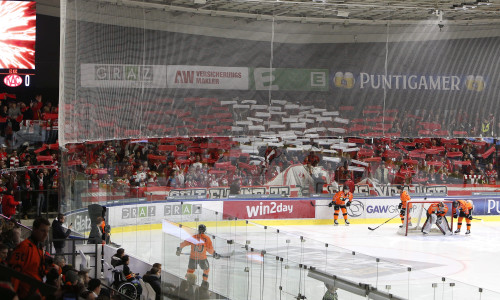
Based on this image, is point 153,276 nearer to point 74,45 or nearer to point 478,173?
point 74,45

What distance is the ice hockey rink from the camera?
792 cm

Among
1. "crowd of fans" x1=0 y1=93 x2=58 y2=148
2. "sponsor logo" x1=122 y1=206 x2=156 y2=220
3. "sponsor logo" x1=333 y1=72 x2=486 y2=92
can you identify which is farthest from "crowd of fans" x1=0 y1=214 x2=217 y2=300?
"sponsor logo" x1=333 y1=72 x2=486 y2=92

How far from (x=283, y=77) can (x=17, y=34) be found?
271 inches

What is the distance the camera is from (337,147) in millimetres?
20797

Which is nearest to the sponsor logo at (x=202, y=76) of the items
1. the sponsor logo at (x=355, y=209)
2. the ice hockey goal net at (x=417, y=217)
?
the sponsor logo at (x=355, y=209)

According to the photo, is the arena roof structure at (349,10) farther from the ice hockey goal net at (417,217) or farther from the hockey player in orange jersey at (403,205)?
the ice hockey goal net at (417,217)

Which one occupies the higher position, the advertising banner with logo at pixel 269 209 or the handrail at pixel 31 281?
the handrail at pixel 31 281

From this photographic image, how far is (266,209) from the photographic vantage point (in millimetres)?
18844

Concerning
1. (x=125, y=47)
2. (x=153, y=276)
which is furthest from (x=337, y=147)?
(x=153, y=276)

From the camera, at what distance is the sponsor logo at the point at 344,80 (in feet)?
68.6

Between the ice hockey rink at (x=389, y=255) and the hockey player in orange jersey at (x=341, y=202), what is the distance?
280 millimetres

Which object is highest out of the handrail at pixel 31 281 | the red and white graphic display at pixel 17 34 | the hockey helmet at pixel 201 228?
the red and white graphic display at pixel 17 34

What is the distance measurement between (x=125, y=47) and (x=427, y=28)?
10022mm

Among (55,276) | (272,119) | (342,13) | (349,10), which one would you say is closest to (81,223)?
(55,276)
